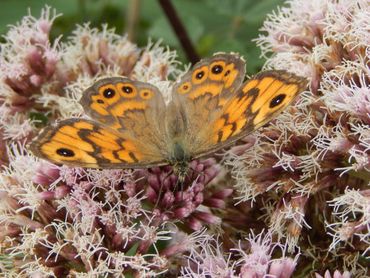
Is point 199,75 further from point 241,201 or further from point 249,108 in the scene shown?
point 241,201

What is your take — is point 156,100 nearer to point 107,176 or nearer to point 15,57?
point 107,176

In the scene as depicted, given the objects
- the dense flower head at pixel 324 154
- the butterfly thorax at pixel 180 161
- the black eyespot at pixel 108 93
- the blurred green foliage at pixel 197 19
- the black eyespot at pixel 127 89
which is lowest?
the dense flower head at pixel 324 154

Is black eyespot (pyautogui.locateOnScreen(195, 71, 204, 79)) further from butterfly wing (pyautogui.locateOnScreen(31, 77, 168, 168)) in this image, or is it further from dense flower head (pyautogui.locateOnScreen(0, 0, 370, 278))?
dense flower head (pyautogui.locateOnScreen(0, 0, 370, 278))

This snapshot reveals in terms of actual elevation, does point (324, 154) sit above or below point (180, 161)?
below

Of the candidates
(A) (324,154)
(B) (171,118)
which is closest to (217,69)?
(B) (171,118)

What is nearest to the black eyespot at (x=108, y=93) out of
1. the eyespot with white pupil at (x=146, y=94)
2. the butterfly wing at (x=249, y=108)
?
the eyespot with white pupil at (x=146, y=94)

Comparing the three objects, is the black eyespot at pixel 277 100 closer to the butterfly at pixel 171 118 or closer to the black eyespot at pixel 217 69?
the butterfly at pixel 171 118

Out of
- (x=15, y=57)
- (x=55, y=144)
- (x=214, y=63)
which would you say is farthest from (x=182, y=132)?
(x=15, y=57)
